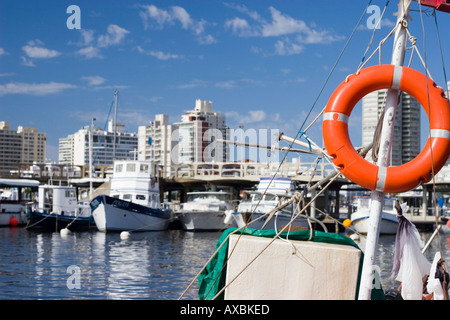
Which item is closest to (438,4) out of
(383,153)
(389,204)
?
(383,153)

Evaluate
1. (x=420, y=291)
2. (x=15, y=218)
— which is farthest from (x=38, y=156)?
(x=420, y=291)

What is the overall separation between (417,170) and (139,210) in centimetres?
3578

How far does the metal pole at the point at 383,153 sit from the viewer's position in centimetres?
823

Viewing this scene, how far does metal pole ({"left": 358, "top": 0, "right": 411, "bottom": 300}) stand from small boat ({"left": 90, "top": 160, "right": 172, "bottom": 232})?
34.3m

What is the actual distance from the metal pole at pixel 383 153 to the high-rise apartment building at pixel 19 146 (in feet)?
601

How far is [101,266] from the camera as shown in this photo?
23438mm

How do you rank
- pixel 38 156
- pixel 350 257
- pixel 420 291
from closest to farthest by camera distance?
pixel 350 257, pixel 420 291, pixel 38 156

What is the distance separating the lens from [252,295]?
8.26 meters

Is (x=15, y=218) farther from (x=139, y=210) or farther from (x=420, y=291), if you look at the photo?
(x=420, y=291)

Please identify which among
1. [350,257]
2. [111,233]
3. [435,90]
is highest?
[435,90]

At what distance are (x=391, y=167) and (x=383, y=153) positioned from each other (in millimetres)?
241

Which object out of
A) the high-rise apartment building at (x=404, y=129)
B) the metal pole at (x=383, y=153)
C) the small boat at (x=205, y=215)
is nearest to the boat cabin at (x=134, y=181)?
the small boat at (x=205, y=215)

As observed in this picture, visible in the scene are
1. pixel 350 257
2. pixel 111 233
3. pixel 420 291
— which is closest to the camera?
pixel 350 257

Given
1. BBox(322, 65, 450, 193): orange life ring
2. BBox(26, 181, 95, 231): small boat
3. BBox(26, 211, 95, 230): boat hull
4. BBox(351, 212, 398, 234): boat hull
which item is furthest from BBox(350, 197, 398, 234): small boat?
BBox(322, 65, 450, 193): orange life ring
